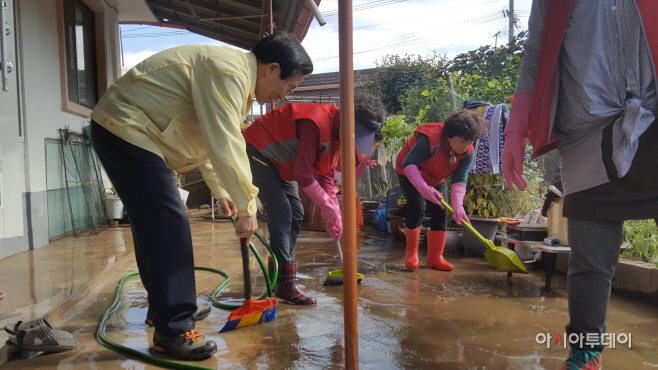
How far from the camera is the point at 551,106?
1758mm

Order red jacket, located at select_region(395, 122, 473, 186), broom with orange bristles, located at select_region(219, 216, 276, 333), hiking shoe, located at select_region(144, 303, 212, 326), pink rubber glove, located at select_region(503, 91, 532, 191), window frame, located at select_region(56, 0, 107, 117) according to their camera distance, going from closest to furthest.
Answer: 1. pink rubber glove, located at select_region(503, 91, 532, 191)
2. broom with orange bristles, located at select_region(219, 216, 276, 333)
3. hiking shoe, located at select_region(144, 303, 212, 326)
4. red jacket, located at select_region(395, 122, 473, 186)
5. window frame, located at select_region(56, 0, 107, 117)

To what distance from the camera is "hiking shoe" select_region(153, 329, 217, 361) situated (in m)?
2.08

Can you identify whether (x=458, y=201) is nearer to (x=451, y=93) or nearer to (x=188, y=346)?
(x=451, y=93)

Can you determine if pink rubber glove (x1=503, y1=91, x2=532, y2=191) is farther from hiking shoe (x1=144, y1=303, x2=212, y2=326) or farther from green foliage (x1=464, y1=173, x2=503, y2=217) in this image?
green foliage (x1=464, y1=173, x2=503, y2=217)

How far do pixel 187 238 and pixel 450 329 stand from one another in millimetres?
1511

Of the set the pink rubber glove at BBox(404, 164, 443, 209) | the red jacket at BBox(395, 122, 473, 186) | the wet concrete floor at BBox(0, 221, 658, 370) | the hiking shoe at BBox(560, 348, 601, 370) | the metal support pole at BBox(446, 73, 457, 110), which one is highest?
the metal support pole at BBox(446, 73, 457, 110)

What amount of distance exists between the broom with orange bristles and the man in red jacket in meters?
1.54

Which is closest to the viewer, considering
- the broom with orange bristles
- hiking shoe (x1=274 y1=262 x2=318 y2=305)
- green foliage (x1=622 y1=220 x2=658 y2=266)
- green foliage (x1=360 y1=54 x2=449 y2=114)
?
the broom with orange bristles

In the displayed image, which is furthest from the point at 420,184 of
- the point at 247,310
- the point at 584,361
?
the point at 584,361

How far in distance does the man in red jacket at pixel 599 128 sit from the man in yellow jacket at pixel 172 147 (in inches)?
48.5

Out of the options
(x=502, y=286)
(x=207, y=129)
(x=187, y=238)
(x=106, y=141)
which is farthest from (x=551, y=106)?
(x=502, y=286)

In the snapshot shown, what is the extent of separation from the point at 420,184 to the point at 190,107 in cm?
248

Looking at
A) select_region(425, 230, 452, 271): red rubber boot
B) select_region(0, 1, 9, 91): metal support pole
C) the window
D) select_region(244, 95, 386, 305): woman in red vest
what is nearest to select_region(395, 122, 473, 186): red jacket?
select_region(425, 230, 452, 271): red rubber boot

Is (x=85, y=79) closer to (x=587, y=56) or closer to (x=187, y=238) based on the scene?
(x=187, y=238)
